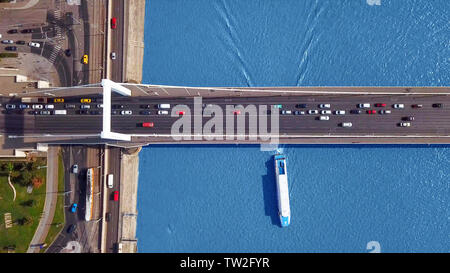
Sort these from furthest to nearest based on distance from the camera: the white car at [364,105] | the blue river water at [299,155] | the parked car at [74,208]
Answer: the blue river water at [299,155]
the parked car at [74,208]
the white car at [364,105]

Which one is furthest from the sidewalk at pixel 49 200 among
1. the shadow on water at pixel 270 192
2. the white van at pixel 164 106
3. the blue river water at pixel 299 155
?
the shadow on water at pixel 270 192

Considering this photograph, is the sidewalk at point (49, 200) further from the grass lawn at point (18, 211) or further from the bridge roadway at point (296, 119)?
the bridge roadway at point (296, 119)

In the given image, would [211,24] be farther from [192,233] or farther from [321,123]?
[192,233]

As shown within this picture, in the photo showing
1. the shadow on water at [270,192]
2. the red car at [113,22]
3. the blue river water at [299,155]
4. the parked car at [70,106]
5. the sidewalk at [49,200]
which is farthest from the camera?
the shadow on water at [270,192]

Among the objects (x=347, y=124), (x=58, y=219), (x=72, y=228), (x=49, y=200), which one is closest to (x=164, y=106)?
(x=49, y=200)

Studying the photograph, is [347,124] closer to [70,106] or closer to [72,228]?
[70,106]

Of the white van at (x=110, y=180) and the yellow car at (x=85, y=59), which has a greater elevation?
the yellow car at (x=85, y=59)

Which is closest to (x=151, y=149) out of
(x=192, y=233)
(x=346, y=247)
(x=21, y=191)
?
(x=192, y=233)
